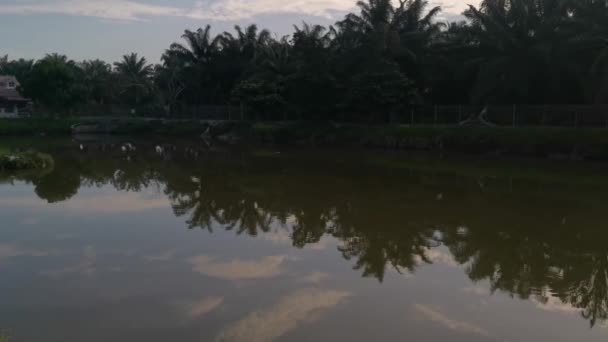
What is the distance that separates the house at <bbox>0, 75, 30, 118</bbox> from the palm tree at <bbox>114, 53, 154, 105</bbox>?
9522mm

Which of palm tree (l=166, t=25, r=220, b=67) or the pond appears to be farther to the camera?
palm tree (l=166, t=25, r=220, b=67)

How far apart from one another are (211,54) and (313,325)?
44.4 metres

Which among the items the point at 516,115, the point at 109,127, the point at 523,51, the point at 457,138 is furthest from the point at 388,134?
the point at 109,127

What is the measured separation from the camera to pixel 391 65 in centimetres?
3425

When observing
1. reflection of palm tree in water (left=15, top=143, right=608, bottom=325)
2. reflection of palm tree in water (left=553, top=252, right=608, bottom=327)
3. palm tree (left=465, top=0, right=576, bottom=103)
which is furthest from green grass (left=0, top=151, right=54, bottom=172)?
palm tree (left=465, top=0, right=576, bottom=103)

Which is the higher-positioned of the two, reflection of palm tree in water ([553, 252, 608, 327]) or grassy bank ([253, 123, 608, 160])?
grassy bank ([253, 123, 608, 160])

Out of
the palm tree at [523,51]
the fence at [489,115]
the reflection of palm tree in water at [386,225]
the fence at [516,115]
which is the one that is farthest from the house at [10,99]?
the palm tree at [523,51]

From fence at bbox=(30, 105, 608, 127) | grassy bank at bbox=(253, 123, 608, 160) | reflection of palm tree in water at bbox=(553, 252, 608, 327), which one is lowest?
reflection of palm tree in water at bbox=(553, 252, 608, 327)

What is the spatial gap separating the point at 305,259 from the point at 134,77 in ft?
164

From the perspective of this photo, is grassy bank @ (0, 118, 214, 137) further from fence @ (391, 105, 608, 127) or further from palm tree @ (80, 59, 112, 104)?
fence @ (391, 105, 608, 127)

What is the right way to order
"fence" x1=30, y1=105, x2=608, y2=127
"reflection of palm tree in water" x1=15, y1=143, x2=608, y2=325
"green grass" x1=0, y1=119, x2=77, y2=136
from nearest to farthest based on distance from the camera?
1. "reflection of palm tree in water" x1=15, y1=143, x2=608, y2=325
2. "fence" x1=30, y1=105, x2=608, y2=127
3. "green grass" x1=0, y1=119, x2=77, y2=136

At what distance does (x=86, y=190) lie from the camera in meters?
18.5

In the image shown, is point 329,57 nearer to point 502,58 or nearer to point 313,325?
point 502,58

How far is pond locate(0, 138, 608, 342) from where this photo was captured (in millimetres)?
7102
